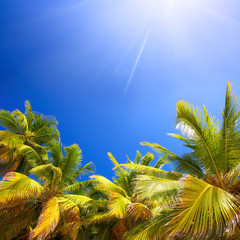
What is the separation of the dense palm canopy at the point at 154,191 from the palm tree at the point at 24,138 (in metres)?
0.07

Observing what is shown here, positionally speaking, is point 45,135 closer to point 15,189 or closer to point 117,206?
point 15,189

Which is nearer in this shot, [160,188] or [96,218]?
[160,188]

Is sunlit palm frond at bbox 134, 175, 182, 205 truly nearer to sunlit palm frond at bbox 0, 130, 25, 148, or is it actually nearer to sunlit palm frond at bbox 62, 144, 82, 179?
sunlit palm frond at bbox 62, 144, 82, 179

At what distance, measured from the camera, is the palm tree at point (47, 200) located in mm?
7004

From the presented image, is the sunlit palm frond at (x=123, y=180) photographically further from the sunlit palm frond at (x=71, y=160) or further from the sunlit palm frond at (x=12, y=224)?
A: the sunlit palm frond at (x=12, y=224)

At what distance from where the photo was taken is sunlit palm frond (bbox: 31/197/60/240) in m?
6.21

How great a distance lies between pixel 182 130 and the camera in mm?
6957

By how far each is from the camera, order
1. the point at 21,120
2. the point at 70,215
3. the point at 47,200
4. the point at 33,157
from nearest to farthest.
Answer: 1. the point at 70,215
2. the point at 47,200
3. the point at 33,157
4. the point at 21,120

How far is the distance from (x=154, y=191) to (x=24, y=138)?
9.85 metres

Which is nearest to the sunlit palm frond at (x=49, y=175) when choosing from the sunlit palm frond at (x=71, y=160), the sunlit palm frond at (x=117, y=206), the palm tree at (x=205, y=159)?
the sunlit palm frond at (x=71, y=160)

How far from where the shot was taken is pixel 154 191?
17.9 ft

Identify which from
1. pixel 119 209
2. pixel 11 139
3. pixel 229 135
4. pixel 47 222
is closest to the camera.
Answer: pixel 229 135

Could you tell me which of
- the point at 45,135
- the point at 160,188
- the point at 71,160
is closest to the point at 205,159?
the point at 160,188

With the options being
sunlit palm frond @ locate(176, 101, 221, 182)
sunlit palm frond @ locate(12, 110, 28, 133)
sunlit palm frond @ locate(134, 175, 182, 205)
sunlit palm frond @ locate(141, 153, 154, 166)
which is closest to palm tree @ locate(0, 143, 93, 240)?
sunlit palm frond @ locate(12, 110, 28, 133)
